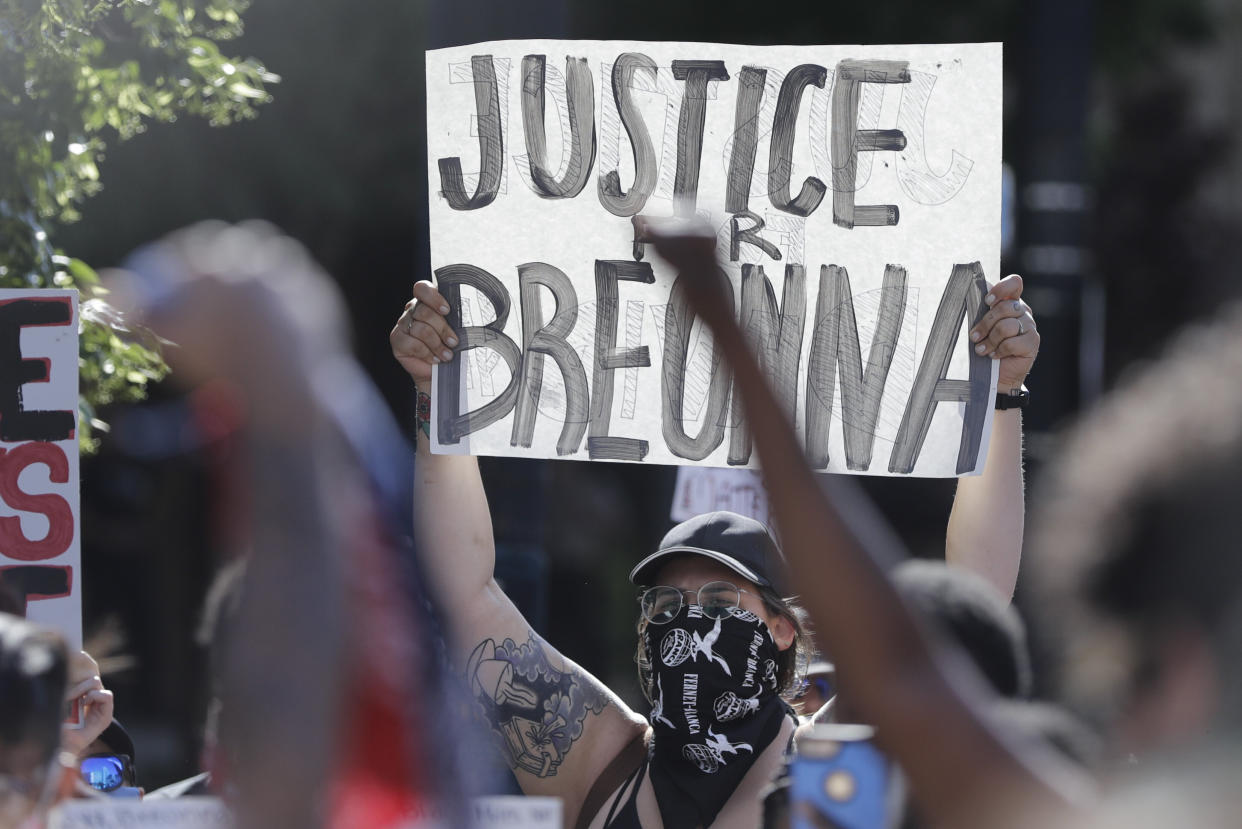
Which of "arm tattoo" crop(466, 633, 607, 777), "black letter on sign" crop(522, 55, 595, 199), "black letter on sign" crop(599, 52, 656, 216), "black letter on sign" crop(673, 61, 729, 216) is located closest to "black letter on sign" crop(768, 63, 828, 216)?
"black letter on sign" crop(673, 61, 729, 216)

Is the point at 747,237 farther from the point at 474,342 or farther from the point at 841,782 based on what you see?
the point at 841,782

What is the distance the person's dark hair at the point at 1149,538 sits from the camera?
138 cm

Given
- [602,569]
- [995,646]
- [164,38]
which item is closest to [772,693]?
[995,646]

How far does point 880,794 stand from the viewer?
171 cm

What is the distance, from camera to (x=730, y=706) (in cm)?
287

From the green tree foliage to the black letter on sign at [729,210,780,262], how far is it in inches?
56.0

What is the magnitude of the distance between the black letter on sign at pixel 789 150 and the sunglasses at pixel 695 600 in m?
0.80

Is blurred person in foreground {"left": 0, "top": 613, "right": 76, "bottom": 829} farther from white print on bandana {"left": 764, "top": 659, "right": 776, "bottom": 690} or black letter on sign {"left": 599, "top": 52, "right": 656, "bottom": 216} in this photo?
black letter on sign {"left": 599, "top": 52, "right": 656, "bottom": 216}

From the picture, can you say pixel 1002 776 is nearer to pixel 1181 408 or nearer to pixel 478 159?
pixel 1181 408

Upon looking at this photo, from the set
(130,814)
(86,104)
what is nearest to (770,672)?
(130,814)

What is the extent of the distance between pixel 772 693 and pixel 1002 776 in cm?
147

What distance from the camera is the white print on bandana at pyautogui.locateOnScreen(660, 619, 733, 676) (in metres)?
2.88

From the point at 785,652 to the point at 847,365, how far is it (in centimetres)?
60

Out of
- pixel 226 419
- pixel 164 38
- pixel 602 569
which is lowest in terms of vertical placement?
pixel 602 569
